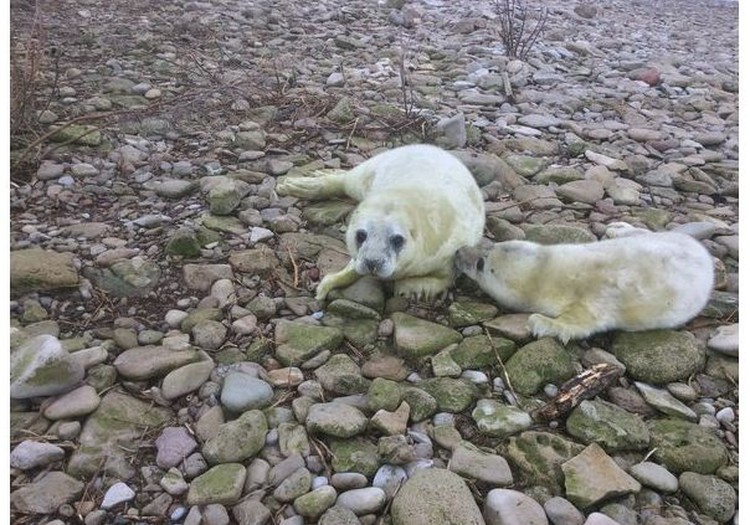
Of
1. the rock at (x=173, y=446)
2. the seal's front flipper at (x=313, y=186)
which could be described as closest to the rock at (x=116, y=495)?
the rock at (x=173, y=446)

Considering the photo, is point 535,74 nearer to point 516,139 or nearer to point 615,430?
point 516,139

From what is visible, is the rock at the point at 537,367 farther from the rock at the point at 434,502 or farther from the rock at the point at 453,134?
the rock at the point at 453,134

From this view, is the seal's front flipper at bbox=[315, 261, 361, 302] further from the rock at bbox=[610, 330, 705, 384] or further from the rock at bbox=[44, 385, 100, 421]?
the rock at bbox=[610, 330, 705, 384]

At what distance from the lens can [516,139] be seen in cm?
518

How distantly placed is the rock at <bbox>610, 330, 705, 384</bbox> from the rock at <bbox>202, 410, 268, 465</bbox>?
1599 millimetres

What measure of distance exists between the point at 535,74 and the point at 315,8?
9.77ft

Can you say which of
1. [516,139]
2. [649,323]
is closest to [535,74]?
[516,139]

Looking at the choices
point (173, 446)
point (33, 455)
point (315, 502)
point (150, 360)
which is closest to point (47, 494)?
point (33, 455)

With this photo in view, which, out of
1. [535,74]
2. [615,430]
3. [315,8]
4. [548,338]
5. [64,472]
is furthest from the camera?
[315,8]

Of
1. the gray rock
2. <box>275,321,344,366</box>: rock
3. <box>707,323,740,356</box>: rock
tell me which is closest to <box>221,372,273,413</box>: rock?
<box>275,321,344,366</box>: rock

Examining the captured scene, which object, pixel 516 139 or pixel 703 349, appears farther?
pixel 516 139

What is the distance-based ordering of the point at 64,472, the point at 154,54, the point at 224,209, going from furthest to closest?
the point at 154,54, the point at 224,209, the point at 64,472

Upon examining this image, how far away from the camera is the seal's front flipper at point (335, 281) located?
323cm

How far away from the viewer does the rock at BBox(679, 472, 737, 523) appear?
224 cm
